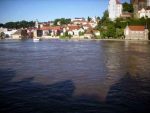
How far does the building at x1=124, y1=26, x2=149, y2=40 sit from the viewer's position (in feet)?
363

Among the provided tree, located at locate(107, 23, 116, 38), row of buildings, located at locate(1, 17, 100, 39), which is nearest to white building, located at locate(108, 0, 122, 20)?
tree, located at locate(107, 23, 116, 38)

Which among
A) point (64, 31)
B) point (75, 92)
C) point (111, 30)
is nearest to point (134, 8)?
point (111, 30)

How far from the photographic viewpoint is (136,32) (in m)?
112

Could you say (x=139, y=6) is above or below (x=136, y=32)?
above

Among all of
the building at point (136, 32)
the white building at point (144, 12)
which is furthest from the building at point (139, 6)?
the building at point (136, 32)

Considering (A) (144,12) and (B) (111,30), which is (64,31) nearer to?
(B) (111,30)

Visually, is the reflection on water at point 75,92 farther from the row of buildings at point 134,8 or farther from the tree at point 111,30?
the row of buildings at point 134,8

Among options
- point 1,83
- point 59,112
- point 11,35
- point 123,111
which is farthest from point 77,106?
point 11,35

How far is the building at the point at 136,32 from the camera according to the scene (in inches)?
4350

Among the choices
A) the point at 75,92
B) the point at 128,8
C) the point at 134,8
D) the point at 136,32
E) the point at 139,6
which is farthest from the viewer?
the point at 128,8

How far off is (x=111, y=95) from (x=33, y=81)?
277 inches

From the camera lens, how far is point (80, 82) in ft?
72.5

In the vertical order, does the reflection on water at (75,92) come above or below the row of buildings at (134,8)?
below

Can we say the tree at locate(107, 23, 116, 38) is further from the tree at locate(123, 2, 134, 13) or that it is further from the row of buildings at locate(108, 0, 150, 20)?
the tree at locate(123, 2, 134, 13)
